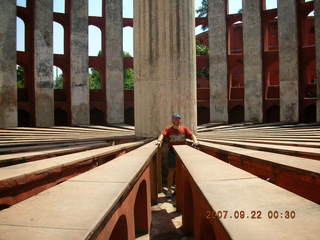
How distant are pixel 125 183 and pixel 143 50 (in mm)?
5532

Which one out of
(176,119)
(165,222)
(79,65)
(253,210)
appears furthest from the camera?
(79,65)

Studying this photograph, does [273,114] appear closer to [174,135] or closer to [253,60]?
[253,60]

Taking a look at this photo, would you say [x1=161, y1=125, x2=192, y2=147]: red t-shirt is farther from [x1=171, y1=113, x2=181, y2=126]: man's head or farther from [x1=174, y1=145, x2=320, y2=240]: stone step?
[x1=174, y1=145, x2=320, y2=240]: stone step

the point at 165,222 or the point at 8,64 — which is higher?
the point at 8,64

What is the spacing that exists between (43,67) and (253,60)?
37.7 feet

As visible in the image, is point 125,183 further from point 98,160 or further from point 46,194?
point 98,160

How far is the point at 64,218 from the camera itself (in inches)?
68.2

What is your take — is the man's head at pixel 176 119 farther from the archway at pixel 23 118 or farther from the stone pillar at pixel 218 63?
the archway at pixel 23 118

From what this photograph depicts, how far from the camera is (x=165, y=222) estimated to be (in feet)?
16.4

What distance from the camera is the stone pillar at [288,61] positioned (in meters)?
16.0

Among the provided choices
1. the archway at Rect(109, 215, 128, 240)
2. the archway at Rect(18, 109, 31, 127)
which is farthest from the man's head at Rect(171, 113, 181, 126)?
the archway at Rect(18, 109, 31, 127)

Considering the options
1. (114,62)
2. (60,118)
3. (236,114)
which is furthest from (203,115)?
(60,118)

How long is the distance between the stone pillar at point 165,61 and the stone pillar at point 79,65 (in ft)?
34.0

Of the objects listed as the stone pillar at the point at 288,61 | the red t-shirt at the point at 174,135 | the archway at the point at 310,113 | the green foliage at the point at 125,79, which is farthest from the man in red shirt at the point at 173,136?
the green foliage at the point at 125,79
